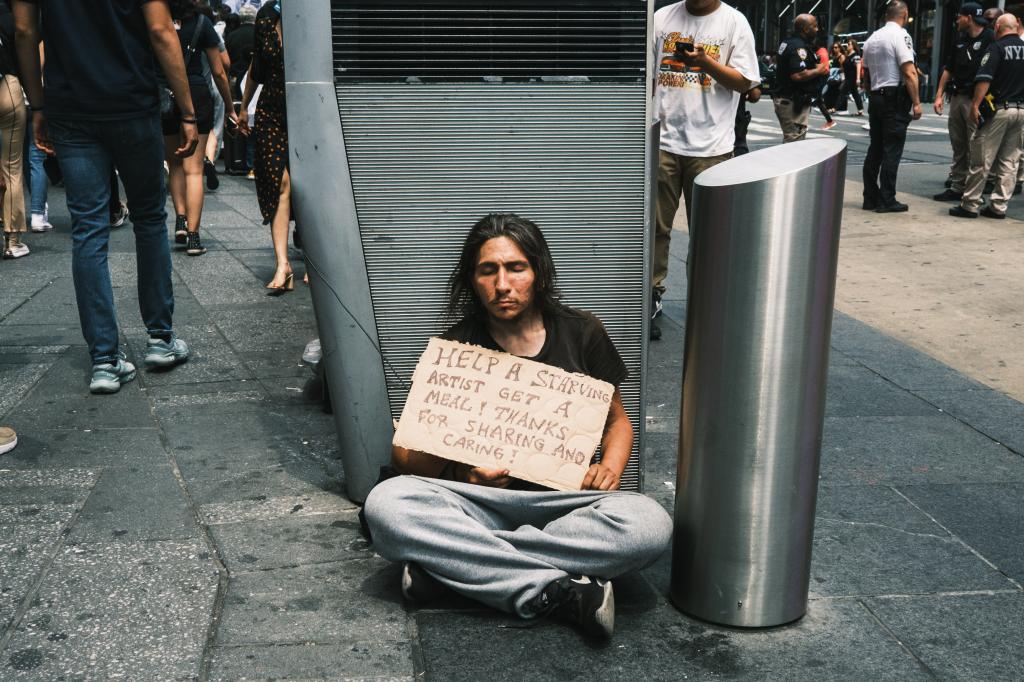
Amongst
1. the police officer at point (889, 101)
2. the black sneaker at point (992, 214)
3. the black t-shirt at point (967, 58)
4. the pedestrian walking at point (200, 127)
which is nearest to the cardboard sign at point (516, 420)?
the pedestrian walking at point (200, 127)

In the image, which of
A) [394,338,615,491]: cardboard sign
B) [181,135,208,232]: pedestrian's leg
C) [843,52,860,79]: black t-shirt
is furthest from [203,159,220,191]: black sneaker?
[843,52,860,79]: black t-shirt

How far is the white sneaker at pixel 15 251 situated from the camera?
7.69 meters

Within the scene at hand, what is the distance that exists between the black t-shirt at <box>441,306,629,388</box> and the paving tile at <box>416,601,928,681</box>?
2.14ft

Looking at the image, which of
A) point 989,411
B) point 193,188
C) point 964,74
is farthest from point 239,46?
point 989,411

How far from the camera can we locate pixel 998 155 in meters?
9.90

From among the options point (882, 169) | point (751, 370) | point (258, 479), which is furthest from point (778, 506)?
point (882, 169)

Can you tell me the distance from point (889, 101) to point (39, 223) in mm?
6865

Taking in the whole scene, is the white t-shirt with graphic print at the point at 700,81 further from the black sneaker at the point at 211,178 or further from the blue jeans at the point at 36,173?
the black sneaker at the point at 211,178

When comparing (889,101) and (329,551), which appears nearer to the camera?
(329,551)

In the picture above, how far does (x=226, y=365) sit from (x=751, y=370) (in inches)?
123

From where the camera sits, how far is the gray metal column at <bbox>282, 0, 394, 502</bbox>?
334cm

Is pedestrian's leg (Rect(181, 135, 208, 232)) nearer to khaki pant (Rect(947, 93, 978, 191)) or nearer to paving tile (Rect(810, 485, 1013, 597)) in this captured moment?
A: paving tile (Rect(810, 485, 1013, 597))

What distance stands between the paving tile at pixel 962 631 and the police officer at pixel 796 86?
9.08 m

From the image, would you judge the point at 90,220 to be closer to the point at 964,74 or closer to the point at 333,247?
the point at 333,247
